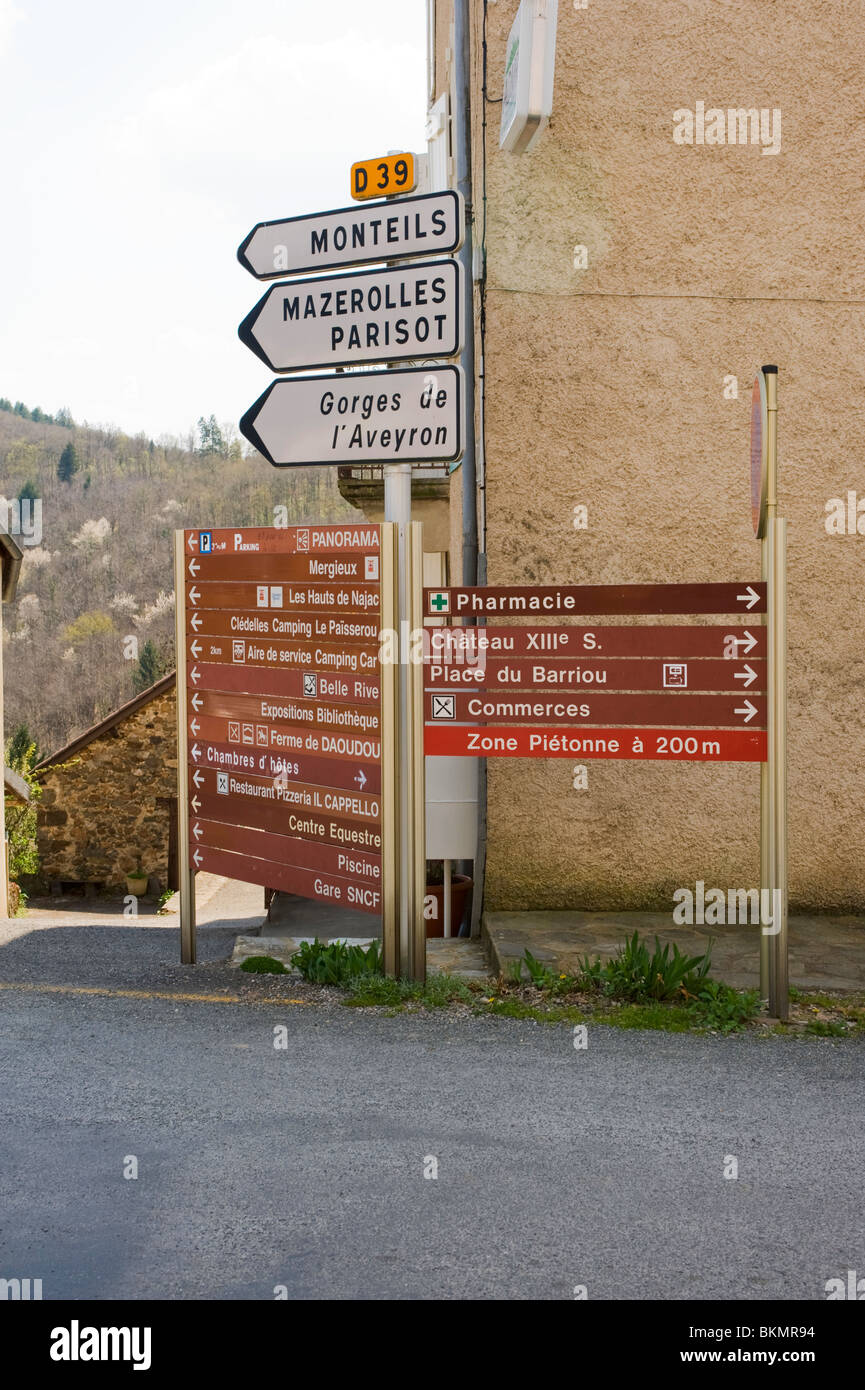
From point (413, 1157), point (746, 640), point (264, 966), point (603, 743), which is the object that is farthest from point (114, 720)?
point (413, 1157)

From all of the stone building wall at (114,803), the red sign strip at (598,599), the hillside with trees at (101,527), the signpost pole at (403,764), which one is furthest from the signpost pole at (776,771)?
the hillside with trees at (101,527)

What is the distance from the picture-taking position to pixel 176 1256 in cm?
316

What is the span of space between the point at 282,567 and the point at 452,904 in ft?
8.73

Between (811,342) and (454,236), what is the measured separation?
267 centimetres

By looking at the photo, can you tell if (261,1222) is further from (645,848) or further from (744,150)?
(744,150)

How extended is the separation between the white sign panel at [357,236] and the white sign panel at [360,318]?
0.32ft

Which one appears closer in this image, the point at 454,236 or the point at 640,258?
the point at 454,236

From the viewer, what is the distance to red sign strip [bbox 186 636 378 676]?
591 centimetres

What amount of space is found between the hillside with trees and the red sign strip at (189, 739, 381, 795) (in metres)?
60.3

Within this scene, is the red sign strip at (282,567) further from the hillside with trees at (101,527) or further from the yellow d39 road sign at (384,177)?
the hillside with trees at (101,527)

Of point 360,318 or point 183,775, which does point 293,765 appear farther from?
point 360,318

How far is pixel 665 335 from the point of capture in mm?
7445

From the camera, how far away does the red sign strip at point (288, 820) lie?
233 inches

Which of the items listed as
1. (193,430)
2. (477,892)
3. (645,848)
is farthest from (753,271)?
(193,430)
